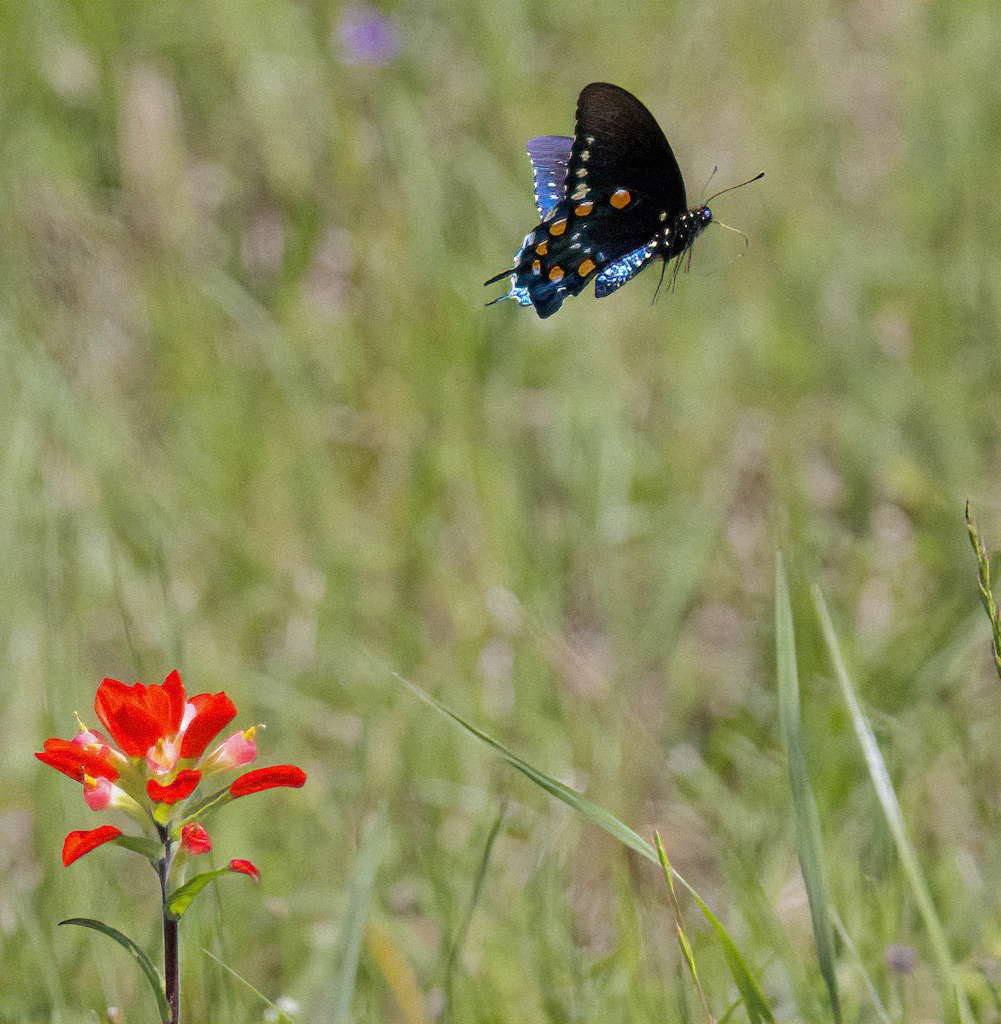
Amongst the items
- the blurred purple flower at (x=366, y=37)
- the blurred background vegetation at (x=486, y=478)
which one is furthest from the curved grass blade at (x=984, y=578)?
the blurred purple flower at (x=366, y=37)

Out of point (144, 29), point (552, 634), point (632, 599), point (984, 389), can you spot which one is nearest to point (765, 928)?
point (552, 634)

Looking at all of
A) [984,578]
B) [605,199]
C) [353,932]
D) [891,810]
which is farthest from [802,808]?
[605,199]

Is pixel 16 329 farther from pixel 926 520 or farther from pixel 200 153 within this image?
pixel 926 520

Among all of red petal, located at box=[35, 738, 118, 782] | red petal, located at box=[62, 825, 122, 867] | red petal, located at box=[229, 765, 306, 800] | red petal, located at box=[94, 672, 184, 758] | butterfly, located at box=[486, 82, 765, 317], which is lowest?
red petal, located at box=[62, 825, 122, 867]

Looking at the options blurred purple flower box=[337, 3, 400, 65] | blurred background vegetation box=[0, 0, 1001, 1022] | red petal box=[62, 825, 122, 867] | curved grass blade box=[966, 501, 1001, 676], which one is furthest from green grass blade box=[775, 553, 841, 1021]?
blurred purple flower box=[337, 3, 400, 65]

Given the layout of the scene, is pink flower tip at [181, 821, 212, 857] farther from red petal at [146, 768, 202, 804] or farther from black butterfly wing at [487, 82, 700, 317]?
black butterfly wing at [487, 82, 700, 317]

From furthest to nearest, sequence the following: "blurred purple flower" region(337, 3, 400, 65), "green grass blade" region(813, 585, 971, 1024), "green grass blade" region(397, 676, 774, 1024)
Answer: "blurred purple flower" region(337, 3, 400, 65) → "green grass blade" region(813, 585, 971, 1024) → "green grass blade" region(397, 676, 774, 1024)
